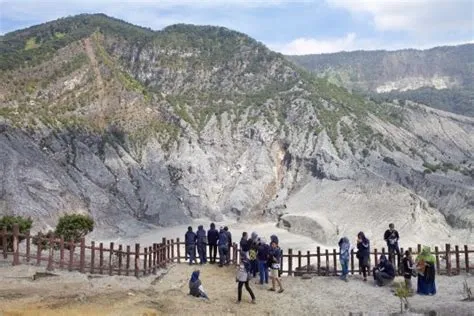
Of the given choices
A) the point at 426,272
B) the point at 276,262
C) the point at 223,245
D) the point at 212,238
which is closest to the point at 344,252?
the point at 276,262

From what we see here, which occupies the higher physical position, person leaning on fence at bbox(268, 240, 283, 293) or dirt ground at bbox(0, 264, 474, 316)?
person leaning on fence at bbox(268, 240, 283, 293)

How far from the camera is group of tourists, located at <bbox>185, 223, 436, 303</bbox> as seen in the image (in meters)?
17.6

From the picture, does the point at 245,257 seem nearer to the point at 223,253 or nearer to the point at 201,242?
the point at 223,253

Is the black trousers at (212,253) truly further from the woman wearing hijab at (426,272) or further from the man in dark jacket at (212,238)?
the woman wearing hijab at (426,272)

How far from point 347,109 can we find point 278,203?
24.2 meters

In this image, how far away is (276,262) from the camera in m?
19.2

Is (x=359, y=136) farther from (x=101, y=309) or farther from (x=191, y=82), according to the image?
(x=101, y=309)

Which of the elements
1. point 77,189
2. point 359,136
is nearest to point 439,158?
point 359,136

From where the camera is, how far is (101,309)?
48.9ft

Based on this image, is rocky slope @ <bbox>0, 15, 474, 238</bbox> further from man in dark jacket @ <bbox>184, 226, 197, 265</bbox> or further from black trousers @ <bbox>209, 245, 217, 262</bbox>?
black trousers @ <bbox>209, 245, 217, 262</bbox>

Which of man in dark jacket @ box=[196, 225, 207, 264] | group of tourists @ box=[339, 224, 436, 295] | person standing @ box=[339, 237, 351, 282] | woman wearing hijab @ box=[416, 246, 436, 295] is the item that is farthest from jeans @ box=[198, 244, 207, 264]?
woman wearing hijab @ box=[416, 246, 436, 295]

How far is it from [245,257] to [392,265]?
544 cm

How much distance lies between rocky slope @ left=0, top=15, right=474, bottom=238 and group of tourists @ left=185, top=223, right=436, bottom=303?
2657 cm

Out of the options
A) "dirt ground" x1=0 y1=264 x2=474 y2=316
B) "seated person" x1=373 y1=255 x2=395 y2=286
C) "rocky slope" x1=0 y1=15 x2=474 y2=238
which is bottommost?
"dirt ground" x1=0 y1=264 x2=474 y2=316
